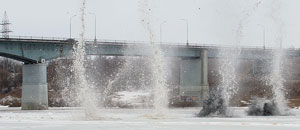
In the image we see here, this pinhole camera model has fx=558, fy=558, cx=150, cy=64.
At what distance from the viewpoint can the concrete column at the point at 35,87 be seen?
276 ft

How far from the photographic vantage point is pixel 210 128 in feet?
118

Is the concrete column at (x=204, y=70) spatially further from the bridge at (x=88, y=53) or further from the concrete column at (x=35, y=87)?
the concrete column at (x=35, y=87)

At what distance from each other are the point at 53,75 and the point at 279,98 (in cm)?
10448

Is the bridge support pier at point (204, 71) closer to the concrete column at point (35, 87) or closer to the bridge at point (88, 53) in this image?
the bridge at point (88, 53)

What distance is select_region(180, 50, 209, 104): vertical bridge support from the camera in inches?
4112

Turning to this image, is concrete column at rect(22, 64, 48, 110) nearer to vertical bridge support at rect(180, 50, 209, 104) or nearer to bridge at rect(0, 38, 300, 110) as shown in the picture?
bridge at rect(0, 38, 300, 110)

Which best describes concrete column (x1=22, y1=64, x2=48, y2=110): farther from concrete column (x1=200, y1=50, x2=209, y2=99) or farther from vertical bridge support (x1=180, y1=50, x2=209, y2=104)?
concrete column (x1=200, y1=50, x2=209, y2=99)

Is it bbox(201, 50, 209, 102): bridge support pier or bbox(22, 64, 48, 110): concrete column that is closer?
bbox(22, 64, 48, 110): concrete column

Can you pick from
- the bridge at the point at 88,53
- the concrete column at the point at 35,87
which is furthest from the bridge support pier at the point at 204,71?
the concrete column at the point at 35,87

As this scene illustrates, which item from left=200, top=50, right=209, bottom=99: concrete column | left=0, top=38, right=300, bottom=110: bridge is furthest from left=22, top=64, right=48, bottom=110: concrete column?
left=200, top=50, right=209, bottom=99: concrete column

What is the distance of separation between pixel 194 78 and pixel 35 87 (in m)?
34.0

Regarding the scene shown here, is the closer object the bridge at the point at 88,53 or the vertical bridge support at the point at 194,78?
the bridge at the point at 88,53

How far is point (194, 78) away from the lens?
107 m

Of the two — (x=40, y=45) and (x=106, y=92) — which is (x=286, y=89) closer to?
(x=106, y=92)
